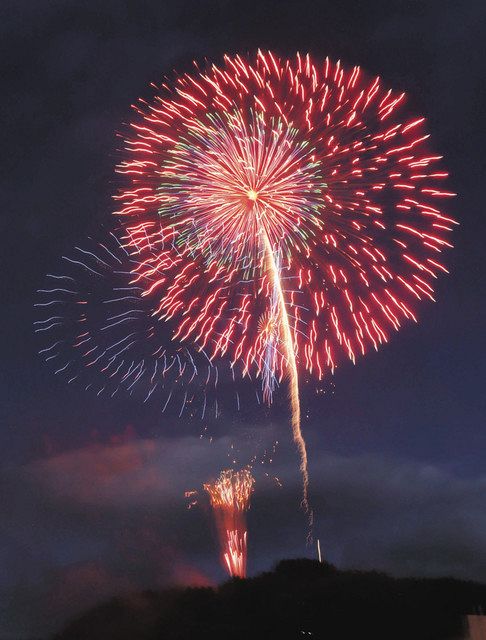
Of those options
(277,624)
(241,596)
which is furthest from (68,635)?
(277,624)

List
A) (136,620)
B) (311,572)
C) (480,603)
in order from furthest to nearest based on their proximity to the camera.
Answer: (311,572), (480,603), (136,620)

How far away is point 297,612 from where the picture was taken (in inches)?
1977

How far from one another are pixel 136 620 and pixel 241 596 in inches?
309

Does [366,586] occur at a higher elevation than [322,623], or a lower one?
higher

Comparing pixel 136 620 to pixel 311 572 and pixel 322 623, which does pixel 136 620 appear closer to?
pixel 322 623

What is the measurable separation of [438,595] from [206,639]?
18625 mm

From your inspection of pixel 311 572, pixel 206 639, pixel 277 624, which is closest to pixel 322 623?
pixel 277 624

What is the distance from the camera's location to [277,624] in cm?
4897

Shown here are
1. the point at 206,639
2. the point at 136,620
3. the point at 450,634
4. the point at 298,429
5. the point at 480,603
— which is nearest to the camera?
the point at 298,429

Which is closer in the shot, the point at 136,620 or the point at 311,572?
the point at 136,620

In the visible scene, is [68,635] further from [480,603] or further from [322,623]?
[480,603]

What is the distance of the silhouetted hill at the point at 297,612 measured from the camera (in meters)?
48.0

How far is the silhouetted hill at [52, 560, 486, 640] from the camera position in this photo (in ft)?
157

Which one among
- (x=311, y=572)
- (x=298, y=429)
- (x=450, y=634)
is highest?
(x=311, y=572)
